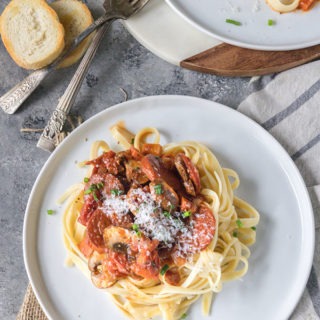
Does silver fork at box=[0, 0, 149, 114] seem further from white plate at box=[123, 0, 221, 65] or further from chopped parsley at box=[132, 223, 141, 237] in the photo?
chopped parsley at box=[132, 223, 141, 237]

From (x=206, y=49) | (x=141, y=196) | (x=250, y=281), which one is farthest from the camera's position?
(x=206, y=49)

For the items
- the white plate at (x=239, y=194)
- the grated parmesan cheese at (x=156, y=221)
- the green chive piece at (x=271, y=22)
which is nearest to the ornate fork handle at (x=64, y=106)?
the white plate at (x=239, y=194)

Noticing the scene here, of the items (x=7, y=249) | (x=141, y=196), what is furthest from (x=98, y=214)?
(x=7, y=249)

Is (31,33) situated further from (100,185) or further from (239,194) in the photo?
(239,194)

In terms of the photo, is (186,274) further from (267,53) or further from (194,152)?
(267,53)

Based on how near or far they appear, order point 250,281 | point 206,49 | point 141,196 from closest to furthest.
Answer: point 141,196, point 250,281, point 206,49

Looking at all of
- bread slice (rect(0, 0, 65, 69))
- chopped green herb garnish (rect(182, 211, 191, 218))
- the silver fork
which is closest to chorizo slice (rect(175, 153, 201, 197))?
chopped green herb garnish (rect(182, 211, 191, 218))

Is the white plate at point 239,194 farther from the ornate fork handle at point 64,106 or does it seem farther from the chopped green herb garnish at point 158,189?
the chopped green herb garnish at point 158,189
